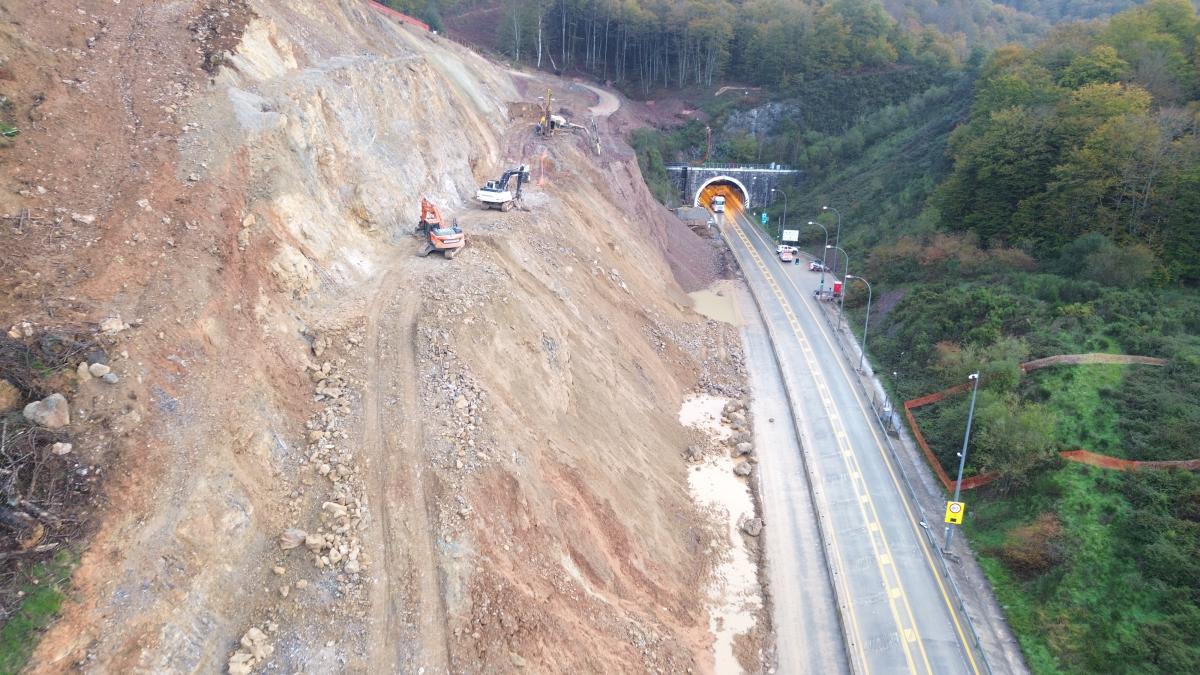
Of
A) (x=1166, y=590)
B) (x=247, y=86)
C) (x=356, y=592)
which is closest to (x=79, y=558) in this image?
(x=356, y=592)

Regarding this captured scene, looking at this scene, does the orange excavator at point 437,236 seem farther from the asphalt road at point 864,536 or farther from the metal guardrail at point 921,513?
the metal guardrail at point 921,513

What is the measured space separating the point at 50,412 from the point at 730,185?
6911 centimetres

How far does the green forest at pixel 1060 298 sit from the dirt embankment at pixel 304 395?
11766mm

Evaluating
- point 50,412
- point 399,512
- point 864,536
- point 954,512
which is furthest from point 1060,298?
point 50,412

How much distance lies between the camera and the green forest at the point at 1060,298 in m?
20.6

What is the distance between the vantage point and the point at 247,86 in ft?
78.5

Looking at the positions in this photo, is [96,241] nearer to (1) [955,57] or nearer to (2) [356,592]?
(2) [356,592]

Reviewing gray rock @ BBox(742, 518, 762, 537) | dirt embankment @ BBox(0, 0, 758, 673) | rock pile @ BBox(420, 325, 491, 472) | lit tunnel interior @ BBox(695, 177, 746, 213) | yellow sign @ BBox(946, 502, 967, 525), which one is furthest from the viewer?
lit tunnel interior @ BBox(695, 177, 746, 213)

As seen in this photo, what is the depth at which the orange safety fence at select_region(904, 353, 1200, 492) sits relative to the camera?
76.6ft

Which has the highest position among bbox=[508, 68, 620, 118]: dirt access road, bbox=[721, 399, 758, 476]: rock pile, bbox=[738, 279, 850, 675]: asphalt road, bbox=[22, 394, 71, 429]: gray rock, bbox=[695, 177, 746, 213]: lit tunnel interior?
bbox=[508, 68, 620, 118]: dirt access road

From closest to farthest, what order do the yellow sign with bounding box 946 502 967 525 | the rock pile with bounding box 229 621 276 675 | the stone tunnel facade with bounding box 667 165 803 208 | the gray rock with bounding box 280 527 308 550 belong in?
the rock pile with bounding box 229 621 276 675 < the gray rock with bounding box 280 527 308 550 < the yellow sign with bounding box 946 502 967 525 < the stone tunnel facade with bounding box 667 165 803 208

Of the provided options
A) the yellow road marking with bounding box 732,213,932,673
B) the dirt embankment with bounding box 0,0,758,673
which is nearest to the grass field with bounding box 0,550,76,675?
the dirt embankment with bounding box 0,0,758,673

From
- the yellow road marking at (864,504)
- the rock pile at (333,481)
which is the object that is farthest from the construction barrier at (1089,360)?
the rock pile at (333,481)

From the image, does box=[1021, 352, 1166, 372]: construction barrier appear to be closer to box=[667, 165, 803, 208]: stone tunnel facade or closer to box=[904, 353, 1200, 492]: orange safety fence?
box=[904, 353, 1200, 492]: orange safety fence
